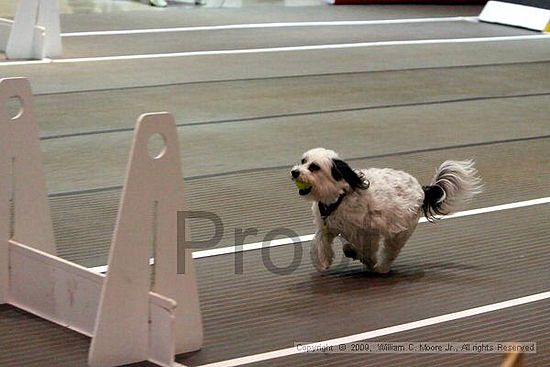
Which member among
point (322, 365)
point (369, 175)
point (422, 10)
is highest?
point (369, 175)

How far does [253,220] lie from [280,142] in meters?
1.23

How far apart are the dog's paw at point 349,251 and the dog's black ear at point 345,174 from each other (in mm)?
251

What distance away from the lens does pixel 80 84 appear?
607cm

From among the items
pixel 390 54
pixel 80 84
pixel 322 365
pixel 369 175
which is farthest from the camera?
pixel 390 54

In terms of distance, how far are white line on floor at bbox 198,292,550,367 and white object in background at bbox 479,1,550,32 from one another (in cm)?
635

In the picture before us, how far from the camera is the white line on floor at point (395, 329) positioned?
8.98ft

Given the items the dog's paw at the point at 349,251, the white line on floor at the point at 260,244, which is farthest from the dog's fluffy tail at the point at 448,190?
the white line on floor at the point at 260,244

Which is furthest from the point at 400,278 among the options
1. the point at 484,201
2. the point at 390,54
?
the point at 390,54

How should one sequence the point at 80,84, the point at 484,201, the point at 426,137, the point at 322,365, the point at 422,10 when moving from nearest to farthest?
the point at 322,365 < the point at 484,201 < the point at 426,137 < the point at 80,84 < the point at 422,10

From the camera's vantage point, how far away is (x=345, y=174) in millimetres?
3141

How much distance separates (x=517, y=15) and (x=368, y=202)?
6.68 m

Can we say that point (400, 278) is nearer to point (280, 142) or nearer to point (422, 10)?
point (280, 142)

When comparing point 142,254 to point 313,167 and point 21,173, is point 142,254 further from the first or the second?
point 313,167

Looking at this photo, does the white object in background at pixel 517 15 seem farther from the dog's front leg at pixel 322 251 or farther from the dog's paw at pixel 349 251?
the dog's front leg at pixel 322 251
